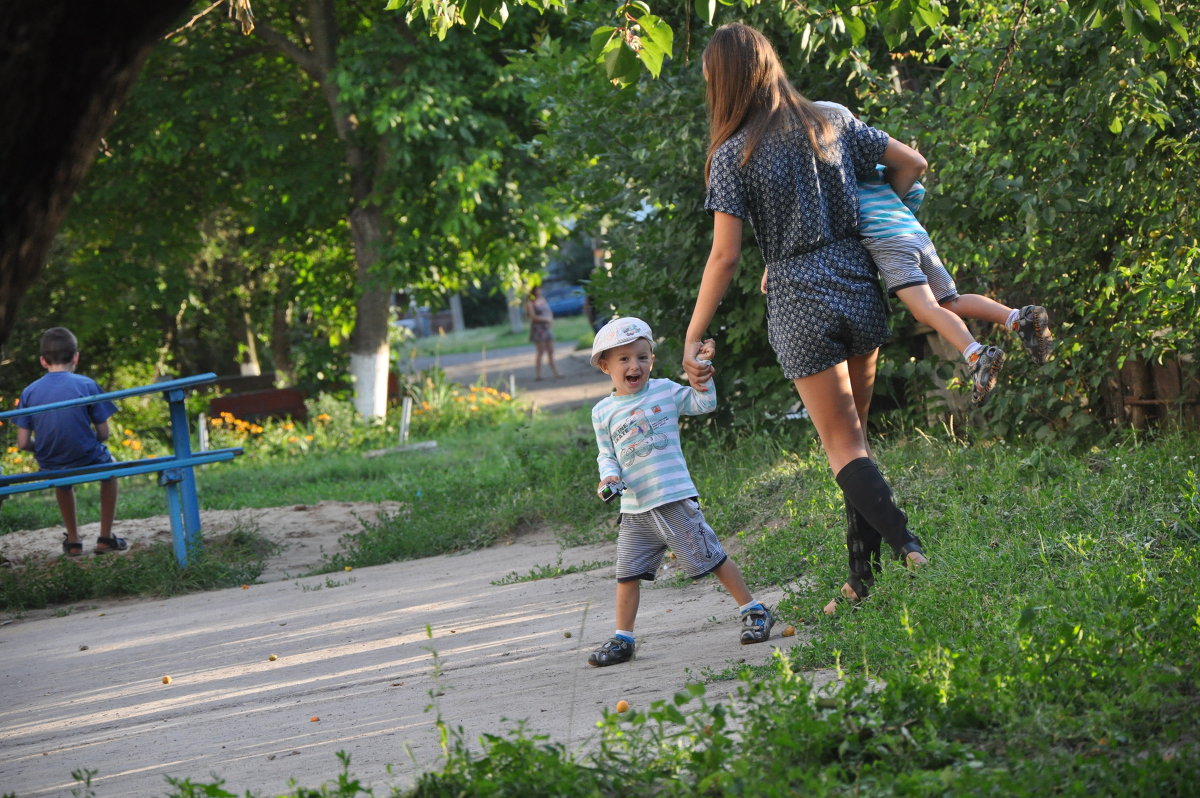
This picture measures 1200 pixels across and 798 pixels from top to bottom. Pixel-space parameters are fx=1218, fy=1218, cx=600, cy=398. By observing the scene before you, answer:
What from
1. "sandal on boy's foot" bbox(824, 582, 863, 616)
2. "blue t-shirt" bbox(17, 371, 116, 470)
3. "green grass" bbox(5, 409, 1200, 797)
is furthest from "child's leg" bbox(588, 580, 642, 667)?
"blue t-shirt" bbox(17, 371, 116, 470)

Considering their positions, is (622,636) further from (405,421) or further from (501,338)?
(501,338)

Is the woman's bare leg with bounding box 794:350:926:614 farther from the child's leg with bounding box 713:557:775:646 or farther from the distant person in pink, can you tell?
the distant person in pink

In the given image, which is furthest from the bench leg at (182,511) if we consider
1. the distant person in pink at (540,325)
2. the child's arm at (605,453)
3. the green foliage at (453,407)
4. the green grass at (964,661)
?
the distant person in pink at (540,325)

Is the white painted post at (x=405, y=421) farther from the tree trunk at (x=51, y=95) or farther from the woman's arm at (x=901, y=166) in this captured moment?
the tree trunk at (x=51, y=95)

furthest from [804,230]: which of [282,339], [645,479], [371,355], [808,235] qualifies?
[282,339]

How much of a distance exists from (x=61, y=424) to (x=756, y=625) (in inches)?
235

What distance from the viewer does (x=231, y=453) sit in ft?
25.6

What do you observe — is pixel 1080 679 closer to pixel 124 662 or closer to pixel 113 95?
pixel 113 95

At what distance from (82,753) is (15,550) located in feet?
17.5

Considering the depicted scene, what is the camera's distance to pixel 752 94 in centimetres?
409

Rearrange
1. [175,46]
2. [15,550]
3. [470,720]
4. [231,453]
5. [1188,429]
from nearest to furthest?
[470,720] < [1188,429] < [231,453] < [15,550] < [175,46]

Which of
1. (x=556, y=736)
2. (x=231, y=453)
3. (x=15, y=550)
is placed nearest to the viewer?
(x=556, y=736)

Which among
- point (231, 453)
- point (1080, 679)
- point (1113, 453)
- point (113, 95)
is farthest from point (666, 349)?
point (113, 95)

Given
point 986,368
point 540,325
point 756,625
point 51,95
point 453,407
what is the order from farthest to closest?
point 540,325 → point 453,407 → point 756,625 → point 986,368 → point 51,95
